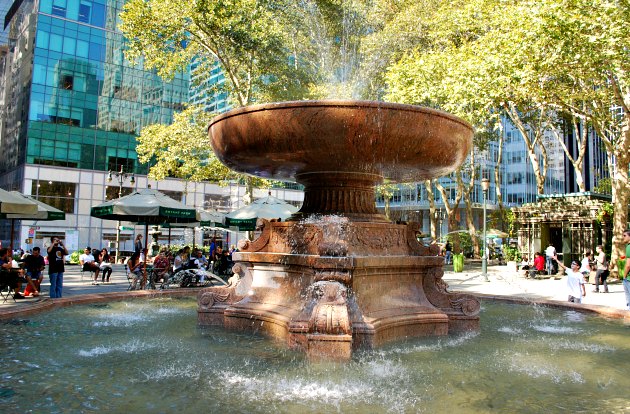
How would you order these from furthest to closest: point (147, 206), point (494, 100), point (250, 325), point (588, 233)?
point (588, 233)
point (494, 100)
point (147, 206)
point (250, 325)

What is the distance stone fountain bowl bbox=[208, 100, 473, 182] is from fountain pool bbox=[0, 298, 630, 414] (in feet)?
7.06

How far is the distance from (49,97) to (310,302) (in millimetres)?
41443

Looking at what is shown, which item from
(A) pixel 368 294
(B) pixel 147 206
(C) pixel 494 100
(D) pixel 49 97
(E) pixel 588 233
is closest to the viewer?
(A) pixel 368 294

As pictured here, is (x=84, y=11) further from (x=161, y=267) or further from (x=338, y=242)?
(x=338, y=242)

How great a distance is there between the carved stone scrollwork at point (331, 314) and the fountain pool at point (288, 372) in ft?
0.99

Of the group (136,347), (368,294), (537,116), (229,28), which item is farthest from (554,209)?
(136,347)

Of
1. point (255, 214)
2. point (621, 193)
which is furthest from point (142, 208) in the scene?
point (621, 193)

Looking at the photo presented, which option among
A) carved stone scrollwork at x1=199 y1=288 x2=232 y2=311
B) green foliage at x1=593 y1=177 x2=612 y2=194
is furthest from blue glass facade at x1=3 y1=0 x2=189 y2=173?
green foliage at x1=593 y1=177 x2=612 y2=194

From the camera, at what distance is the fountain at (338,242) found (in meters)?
5.14

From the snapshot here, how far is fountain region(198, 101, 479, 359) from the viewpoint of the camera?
514cm

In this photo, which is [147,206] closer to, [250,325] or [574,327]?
[250,325]

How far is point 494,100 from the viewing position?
16469 millimetres

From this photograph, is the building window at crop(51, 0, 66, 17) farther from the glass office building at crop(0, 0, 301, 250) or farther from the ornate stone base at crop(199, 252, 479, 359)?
the ornate stone base at crop(199, 252, 479, 359)

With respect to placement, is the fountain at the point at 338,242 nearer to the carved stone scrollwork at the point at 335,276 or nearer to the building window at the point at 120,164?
the carved stone scrollwork at the point at 335,276
